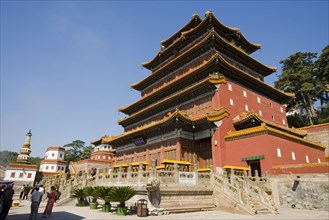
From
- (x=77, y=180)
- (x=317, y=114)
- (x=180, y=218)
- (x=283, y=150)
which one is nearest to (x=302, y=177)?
(x=283, y=150)

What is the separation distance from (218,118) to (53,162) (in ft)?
151

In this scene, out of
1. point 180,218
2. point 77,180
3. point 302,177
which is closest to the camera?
point 180,218

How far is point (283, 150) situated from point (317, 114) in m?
29.3

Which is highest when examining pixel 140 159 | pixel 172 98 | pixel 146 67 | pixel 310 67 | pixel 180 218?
pixel 310 67

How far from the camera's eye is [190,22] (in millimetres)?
29141

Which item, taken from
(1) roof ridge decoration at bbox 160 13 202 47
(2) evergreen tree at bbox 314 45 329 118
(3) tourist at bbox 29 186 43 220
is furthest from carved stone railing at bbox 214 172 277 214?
(2) evergreen tree at bbox 314 45 329 118

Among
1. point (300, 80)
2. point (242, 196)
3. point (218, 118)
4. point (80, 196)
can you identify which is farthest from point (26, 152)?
point (300, 80)

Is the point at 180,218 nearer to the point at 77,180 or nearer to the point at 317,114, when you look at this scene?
the point at 77,180

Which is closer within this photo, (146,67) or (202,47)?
(202,47)

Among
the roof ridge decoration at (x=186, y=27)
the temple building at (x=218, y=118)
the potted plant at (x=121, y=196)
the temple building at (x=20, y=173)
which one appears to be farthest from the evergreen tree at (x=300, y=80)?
the temple building at (x=20, y=173)

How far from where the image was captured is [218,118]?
1769cm

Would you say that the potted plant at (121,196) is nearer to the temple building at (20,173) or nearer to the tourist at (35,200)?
the tourist at (35,200)

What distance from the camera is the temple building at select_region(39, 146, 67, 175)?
5031 centimetres

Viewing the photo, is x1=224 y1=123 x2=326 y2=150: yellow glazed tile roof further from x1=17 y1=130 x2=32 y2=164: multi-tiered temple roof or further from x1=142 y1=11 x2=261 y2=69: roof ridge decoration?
x1=17 y1=130 x2=32 y2=164: multi-tiered temple roof
